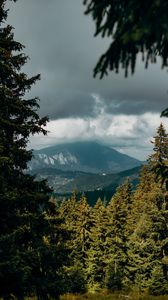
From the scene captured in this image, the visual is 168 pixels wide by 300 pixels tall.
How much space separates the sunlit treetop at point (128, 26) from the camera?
4738mm

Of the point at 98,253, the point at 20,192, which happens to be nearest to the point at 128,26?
the point at 20,192

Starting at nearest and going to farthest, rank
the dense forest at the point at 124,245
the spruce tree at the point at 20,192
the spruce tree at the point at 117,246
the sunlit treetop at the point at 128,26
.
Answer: the sunlit treetop at the point at 128,26 → the spruce tree at the point at 20,192 → the dense forest at the point at 124,245 → the spruce tree at the point at 117,246

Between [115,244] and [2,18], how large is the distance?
1451 inches

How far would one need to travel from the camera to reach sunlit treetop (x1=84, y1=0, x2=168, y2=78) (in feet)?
15.5

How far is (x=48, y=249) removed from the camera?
17.5 m

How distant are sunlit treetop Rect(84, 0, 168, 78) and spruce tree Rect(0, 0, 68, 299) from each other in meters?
9.53

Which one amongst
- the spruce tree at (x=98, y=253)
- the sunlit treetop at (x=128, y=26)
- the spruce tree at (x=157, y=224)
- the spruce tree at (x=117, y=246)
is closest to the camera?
the sunlit treetop at (x=128, y=26)

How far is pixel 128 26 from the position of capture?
5.28m

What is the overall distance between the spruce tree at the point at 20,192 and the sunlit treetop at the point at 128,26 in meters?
9.53

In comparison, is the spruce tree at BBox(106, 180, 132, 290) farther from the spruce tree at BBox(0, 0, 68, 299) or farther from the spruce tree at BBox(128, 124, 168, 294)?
the spruce tree at BBox(0, 0, 68, 299)

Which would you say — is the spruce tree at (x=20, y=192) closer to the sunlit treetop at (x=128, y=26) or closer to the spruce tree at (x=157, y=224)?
the sunlit treetop at (x=128, y=26)

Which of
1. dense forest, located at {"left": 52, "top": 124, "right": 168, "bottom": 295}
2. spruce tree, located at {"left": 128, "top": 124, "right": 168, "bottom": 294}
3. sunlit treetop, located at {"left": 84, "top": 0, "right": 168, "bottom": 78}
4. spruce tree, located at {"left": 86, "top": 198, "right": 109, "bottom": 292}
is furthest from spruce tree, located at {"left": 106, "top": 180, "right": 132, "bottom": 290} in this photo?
sunlit treetop, located at {"left": 84, "top": 0, "right": 168, "bottom": 78}

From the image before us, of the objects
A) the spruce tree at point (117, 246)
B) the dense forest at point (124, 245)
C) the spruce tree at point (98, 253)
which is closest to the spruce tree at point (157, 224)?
A: the dense forest at point (124, 245)

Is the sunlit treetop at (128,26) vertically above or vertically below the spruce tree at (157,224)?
above
